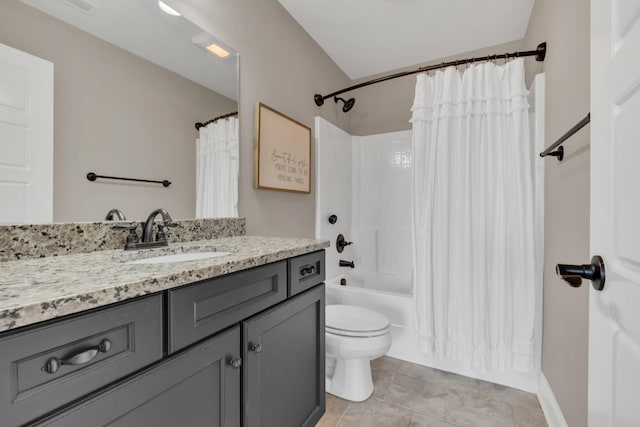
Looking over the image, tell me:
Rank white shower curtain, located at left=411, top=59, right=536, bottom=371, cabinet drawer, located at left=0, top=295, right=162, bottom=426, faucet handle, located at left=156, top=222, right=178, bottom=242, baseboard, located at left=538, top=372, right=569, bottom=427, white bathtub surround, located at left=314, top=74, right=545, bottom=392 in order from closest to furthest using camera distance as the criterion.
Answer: cabinet drawer, located at left=0, top=295, right=162, bottom=426 < faucet handle, located at left=156, top=222, right=178, bottom=242 < baseboard, located at left=538, top=372, right=569, bottom=427 < white shower curtain, located at left=411, top=59, right=536, bottom=371 < white bathtub surround, located at left=314, top=74, right=545, bottom=392

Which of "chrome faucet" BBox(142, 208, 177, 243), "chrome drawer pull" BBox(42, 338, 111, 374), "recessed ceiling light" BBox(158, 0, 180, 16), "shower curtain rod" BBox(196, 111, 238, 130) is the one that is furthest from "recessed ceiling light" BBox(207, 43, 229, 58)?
"chrome drawer pull" BBox(42, 338, 111, 374)

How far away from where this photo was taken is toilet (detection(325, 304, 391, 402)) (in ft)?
5.02

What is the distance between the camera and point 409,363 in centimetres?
202

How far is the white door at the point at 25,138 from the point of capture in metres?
0.79

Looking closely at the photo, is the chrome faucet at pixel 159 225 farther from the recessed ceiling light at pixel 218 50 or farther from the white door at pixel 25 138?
the recessed ceiling light at pixel 218 50

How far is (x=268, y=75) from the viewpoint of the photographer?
5.81ft

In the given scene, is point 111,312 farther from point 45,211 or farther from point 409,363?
point 409,363

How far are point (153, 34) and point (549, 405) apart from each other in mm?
2613

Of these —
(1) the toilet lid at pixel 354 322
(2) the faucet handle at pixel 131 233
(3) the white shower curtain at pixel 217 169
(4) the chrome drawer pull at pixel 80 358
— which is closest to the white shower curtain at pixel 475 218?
(1) the toilet lid at pixel 354 322

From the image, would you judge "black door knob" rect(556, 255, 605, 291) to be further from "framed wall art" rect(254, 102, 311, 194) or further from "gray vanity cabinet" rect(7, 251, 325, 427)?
"framed wall art" rect(254, 102, 311, 194)

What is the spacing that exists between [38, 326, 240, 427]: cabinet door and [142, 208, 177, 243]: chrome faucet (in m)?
0.55

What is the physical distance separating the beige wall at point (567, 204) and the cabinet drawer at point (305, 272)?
3.35ft

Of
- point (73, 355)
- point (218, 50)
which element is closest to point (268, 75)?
point (218, 50)

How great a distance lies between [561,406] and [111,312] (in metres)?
1.89
